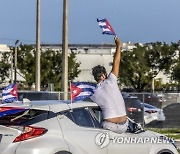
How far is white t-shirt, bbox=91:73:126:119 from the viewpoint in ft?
30.5

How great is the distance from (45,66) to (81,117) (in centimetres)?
5515

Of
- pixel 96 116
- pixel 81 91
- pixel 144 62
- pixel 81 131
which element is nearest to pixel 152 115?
pixel 81 91

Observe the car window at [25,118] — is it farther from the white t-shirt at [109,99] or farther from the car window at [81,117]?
the white t-shirt at [109,99]

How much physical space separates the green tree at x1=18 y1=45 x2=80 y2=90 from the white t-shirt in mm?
50404

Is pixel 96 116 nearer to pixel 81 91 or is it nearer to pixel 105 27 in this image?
pixel 105 27

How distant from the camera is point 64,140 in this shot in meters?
8.87

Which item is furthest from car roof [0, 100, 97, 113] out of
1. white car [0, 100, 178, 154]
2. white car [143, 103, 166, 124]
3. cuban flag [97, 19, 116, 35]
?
white car [143, 103, 166, 124]

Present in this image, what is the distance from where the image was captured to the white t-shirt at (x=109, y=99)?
9281mm

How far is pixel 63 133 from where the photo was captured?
8891 mm

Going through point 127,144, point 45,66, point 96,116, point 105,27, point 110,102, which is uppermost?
point 105,27

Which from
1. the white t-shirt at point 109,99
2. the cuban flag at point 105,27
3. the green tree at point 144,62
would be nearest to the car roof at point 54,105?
the white t-shirt at point 109,99

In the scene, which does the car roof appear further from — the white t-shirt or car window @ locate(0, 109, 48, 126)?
the white t-shirt

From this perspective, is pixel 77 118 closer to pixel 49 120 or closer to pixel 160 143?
pixel 49 120

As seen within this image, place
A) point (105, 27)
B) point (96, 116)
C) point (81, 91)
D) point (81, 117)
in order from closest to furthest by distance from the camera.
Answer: point (81, 117) → point (96, 116) → point (105, 27) → point (81, 91)
